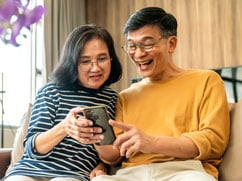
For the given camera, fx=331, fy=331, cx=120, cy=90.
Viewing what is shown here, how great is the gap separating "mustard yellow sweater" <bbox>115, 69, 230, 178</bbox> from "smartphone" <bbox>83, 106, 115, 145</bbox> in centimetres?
19

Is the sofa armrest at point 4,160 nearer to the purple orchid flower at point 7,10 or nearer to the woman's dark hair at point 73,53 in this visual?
the woman's dark hair at point 73,53

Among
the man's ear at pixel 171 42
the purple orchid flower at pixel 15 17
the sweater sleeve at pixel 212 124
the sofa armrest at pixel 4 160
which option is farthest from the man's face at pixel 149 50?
the purple orchid flower at pixel 15 17

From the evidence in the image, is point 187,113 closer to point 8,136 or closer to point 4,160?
point 4,160

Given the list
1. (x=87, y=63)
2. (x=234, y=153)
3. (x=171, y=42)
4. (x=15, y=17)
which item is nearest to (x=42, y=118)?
(x=87, y=63)

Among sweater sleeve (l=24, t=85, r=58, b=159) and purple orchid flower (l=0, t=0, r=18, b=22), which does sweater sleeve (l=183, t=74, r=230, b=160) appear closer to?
sweater sleeve (l=24, t=85, r=58, b=159)

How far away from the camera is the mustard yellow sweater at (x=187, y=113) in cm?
116

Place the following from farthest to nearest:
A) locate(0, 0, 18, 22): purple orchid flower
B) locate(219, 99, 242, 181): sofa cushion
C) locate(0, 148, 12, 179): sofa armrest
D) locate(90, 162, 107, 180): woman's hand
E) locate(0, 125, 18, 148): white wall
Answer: locate(0, 125, 18, 148): white wall → locate(0, 148, 12, 179): sofa armrest → locate(90, 162, 107, 180): woman's hand → locate(219, 99, 242, 181): sofa cushion → locate(0, 0, 18, 22): purple orchid flower

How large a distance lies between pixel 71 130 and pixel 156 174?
0.33m

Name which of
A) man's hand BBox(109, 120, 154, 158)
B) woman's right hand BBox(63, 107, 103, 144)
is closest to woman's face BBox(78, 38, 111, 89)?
woman's right hand BBox(63, 107, 103, 144)

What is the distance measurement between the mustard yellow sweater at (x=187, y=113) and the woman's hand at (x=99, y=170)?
0.29 feet

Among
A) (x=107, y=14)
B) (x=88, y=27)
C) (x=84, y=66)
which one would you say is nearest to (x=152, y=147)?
(x=84, y=66)

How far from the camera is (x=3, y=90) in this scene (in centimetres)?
324

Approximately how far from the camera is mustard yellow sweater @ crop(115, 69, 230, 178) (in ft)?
3.82

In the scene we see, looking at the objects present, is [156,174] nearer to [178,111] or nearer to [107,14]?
[178,111]
